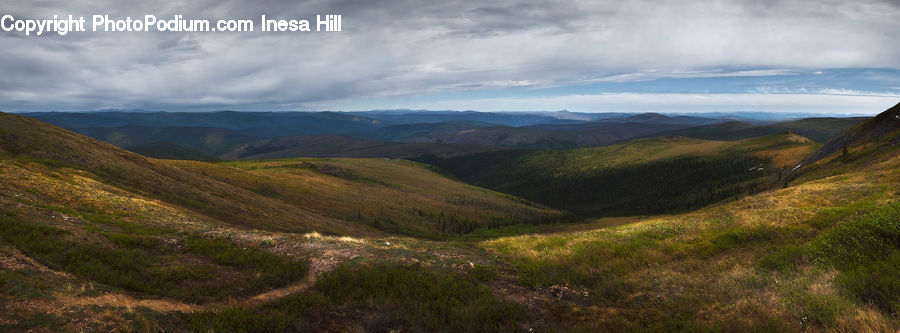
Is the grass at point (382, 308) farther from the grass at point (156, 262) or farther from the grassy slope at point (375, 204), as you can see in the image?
the grassy slope at point (375, 204)

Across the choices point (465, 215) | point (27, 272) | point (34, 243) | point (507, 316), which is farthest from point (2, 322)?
point (465, 215)

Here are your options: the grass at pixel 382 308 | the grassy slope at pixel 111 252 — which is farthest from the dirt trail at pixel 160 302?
the grass at pixel 382 308

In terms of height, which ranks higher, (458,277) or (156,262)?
(156,262)

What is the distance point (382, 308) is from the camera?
41.9 feet

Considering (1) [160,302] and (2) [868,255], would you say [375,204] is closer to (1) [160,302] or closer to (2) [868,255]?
(1) [160,302]

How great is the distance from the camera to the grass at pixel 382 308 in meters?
11.3

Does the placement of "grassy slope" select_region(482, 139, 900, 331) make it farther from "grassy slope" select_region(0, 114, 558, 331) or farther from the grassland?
"grassy slope" select_region(0, 114, 558, 331)

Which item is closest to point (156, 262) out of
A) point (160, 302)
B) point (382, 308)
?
point (160, 302)

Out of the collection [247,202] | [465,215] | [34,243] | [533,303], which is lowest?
[465,215]

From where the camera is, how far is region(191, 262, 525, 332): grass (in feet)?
37.2

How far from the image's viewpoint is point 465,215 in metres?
144

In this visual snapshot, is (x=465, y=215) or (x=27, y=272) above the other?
(x=27, y=272)

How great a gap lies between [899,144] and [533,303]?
63.0 metres

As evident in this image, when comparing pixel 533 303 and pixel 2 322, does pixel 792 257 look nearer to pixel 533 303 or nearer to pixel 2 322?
pixel 533 303
